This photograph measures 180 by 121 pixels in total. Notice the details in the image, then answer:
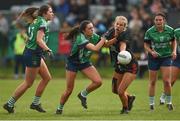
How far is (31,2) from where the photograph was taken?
108 ft

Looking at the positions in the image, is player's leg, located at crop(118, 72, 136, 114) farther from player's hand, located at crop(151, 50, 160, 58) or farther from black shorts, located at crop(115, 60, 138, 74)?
player's hand, located at crop(151, 50, 160, 58)

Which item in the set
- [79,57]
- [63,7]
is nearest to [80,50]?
[79,57]

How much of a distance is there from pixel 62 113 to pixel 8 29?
13.8m

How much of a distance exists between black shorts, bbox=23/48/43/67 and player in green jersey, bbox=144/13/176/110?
2434 mm

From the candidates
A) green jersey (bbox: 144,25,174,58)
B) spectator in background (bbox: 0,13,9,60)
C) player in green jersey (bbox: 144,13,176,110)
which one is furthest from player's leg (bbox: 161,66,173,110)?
spectator in background (bbox: 0,13,9,60)

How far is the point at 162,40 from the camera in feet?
56.0

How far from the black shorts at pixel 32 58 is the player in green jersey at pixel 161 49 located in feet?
7.99

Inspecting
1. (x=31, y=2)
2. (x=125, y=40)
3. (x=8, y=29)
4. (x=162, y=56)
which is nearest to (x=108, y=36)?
(x=125, y=40)

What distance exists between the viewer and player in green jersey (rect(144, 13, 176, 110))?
1703cm

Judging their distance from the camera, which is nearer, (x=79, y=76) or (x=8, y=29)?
(x=79, y=76)

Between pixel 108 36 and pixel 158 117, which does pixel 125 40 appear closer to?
pixel 108 36

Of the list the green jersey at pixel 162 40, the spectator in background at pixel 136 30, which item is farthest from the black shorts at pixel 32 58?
the spectator in background at pixel 136 30

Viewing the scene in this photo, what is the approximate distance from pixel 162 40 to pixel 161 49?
20cm

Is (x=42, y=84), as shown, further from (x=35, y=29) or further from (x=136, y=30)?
(x=136, y=30)
